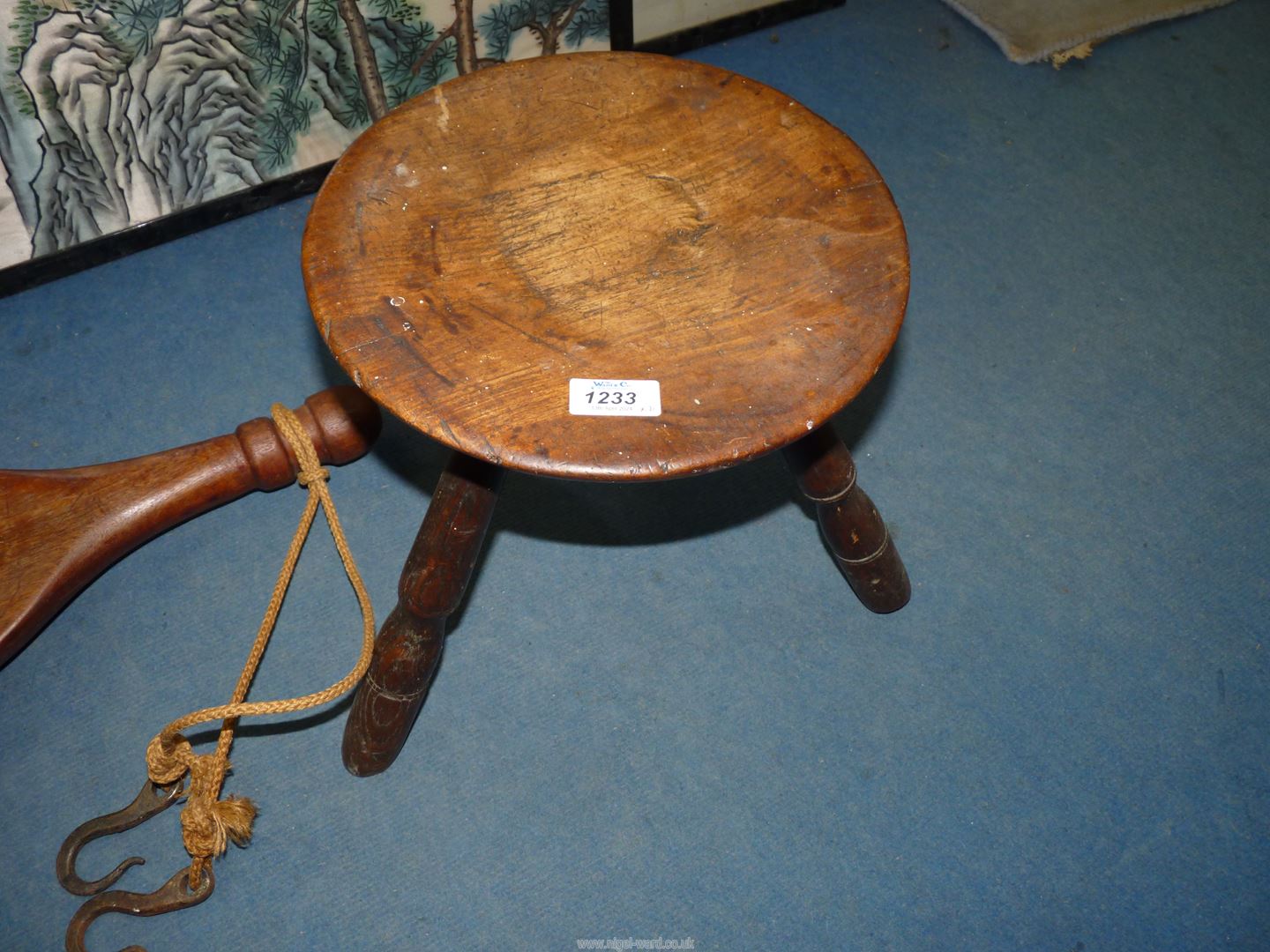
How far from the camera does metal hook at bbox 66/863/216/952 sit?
1000 millimetres

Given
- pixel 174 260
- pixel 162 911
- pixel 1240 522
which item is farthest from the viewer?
pixel 174 260

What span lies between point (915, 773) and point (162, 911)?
78 centimetres

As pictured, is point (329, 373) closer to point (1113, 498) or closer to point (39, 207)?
point (39, 207)

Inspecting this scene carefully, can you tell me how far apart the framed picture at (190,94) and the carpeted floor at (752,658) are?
6 cm

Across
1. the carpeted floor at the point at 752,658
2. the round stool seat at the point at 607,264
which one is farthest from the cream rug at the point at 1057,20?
the round stool seat at the point at 607,264

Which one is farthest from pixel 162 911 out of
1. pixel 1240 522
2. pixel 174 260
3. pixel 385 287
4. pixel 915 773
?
pixel 1240 522

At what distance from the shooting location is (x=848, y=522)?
1103mm

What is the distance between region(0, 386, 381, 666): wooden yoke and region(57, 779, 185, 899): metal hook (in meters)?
0.21

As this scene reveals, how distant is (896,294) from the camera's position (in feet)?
2.82

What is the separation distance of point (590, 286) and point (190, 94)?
829 millimetres

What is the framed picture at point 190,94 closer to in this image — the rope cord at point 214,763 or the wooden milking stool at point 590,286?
the wooden milking stool at point 590,286

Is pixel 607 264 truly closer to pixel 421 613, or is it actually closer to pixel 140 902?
pixel 421 613

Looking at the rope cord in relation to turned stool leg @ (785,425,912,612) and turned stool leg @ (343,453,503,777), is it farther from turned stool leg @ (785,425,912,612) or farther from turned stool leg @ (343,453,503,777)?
turned stool leg @ (785,425,912,612)

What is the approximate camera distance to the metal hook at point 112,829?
40.4 inches
